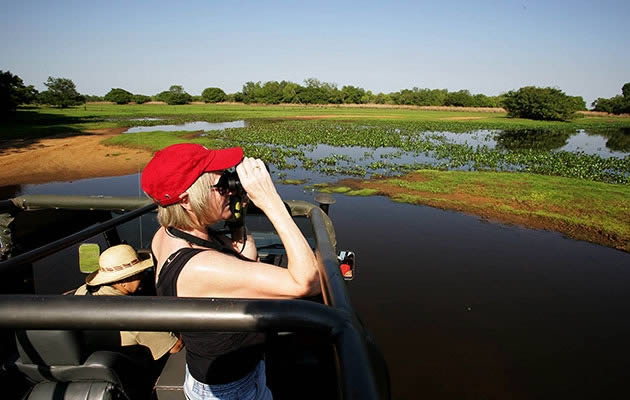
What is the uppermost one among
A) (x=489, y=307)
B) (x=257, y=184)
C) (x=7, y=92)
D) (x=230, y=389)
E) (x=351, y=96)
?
(x=351, y=96)

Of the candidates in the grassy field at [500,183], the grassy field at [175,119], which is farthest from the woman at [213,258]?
the grassy field at [175,119]

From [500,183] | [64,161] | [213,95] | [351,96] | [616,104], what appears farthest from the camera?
[213,95]

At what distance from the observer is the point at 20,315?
0.73 m

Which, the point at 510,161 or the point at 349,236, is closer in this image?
the point at 349,236

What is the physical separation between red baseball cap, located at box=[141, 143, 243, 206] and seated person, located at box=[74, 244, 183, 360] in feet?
5.21

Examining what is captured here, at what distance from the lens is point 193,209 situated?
1497 mm

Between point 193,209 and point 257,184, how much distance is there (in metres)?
0.30

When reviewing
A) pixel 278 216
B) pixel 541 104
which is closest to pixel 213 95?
pixel 541 104

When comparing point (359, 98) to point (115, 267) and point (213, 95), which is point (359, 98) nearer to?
point (213, 95)

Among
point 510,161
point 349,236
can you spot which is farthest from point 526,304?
point 510,161

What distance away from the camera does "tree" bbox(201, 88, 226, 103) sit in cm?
12262

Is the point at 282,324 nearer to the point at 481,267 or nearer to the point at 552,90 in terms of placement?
the point at 481,267

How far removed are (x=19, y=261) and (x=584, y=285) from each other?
8.55 m

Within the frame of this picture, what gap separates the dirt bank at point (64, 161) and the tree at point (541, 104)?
79.0 metres
